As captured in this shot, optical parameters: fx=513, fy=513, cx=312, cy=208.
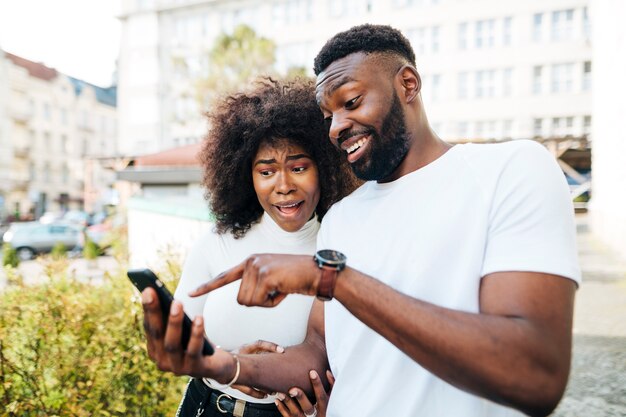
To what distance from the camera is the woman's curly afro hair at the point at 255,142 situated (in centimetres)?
238

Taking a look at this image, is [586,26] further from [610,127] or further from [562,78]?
[610,127]

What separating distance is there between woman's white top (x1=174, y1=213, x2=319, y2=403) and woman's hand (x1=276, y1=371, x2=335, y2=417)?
0.16 metres

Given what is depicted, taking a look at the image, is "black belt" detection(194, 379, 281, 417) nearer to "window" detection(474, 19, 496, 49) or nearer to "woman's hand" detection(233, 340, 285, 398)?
"woman's hand" detection(233, 340, 285, 398)

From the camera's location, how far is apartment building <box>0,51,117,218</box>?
46.0m

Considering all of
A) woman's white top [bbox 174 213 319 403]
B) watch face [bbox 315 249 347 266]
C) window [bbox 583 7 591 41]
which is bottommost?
woman's white top [bbox 174 213 319 403]

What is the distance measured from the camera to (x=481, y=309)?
4.20 ft

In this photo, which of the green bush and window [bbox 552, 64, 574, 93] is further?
window [bbox 552, 64, 574, 93]

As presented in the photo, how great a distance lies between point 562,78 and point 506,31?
469 cm

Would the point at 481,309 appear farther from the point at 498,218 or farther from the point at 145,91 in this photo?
the point at 145,91

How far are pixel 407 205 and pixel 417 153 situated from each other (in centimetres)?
23

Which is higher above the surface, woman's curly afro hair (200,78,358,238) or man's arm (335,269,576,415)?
woman's curly afro hair (200,78,358,238)

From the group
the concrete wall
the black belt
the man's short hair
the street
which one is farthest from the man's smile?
the concrete wall

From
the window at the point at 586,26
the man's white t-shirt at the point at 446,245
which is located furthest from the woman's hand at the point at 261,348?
the window at the point at 586,26

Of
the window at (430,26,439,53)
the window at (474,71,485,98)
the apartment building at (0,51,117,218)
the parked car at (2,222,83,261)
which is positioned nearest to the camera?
the parked car at (2,222,83,261)
